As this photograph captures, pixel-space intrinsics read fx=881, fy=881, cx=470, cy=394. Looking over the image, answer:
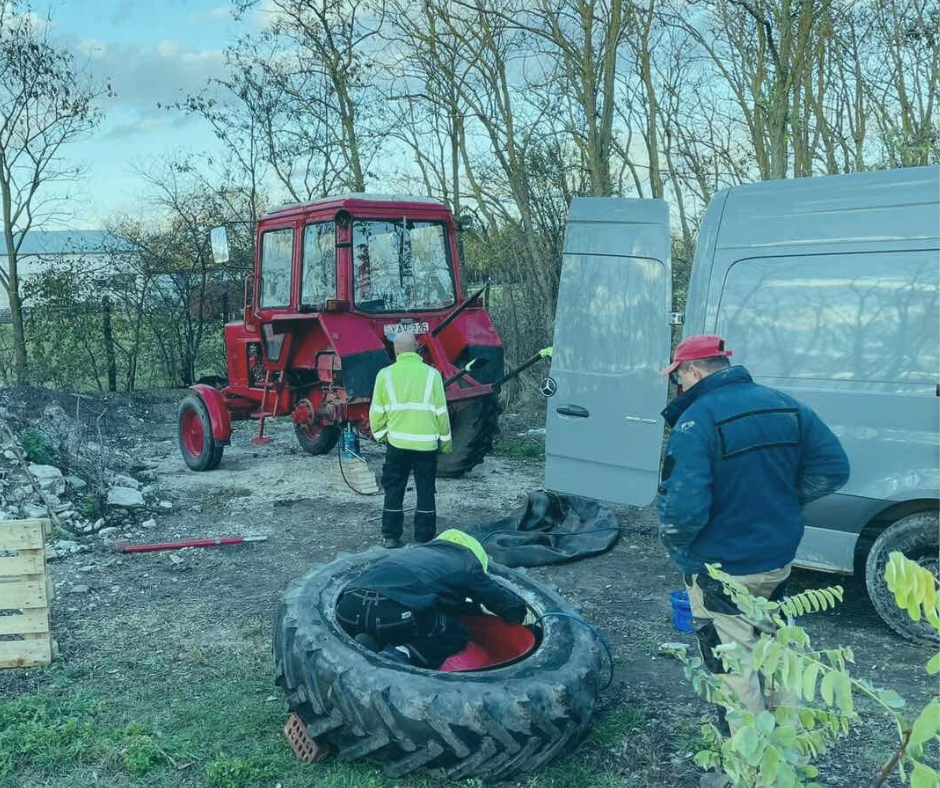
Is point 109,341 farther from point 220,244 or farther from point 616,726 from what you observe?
point 616,726

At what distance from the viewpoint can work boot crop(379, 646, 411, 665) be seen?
3703 mm

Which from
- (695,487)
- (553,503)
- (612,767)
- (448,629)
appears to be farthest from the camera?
(553,503)

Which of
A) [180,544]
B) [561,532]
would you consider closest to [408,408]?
[561,532]

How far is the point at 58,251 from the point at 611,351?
1106 cm

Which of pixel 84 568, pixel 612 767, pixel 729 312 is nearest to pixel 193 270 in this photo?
pixel 84 568

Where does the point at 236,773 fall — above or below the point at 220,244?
below

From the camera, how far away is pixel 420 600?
12.5 ft

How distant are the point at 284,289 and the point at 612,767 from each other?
6.03 metres

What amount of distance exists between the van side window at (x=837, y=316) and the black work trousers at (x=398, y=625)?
2.23 metres

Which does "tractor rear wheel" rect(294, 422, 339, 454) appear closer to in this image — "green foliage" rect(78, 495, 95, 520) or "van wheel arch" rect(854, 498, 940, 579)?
"green foliage" rect(78, 495, 95, 520)

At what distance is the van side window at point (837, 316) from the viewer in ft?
14.0

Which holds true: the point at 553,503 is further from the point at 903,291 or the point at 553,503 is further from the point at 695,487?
the point at 695,487

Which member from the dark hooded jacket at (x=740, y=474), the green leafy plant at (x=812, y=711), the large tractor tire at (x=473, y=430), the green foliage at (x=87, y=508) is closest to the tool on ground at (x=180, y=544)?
the green foliage at (x=87, y=508)

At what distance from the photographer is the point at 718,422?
3205 millimetres
